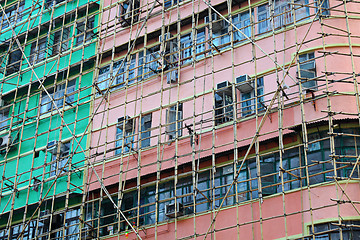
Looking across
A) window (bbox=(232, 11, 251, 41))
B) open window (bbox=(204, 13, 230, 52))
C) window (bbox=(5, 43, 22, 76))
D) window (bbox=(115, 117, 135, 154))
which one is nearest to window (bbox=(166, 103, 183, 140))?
window (bbox=(115, 117, 135, 154))

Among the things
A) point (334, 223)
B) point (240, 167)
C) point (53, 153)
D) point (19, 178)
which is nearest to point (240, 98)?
point (240, 167)

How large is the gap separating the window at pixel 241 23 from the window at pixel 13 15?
6295mm

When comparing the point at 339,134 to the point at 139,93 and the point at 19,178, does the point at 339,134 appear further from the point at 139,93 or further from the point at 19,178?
the point at 19,178

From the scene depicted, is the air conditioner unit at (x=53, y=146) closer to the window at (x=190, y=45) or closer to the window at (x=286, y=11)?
the window at (x=190, y=45)

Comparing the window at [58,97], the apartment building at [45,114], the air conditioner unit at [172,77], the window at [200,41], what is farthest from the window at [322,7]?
the window at [58,97]

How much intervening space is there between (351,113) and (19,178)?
7.17 meters

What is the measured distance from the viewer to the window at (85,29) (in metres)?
14.8

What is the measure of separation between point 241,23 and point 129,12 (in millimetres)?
2640

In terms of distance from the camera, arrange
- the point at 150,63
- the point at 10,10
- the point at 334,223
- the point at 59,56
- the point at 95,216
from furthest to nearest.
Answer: the point at 10,10, the point at 59,56, the point at 150,63, the point at 95,216, the point at 334,223

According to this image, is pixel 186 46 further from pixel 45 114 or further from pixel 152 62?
pixel 45 114

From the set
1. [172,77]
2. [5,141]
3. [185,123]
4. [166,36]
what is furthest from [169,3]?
[5,141]

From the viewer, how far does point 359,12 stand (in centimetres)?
1138

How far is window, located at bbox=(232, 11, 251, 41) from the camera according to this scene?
12445mm

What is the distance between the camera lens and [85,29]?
1476 centimetres
